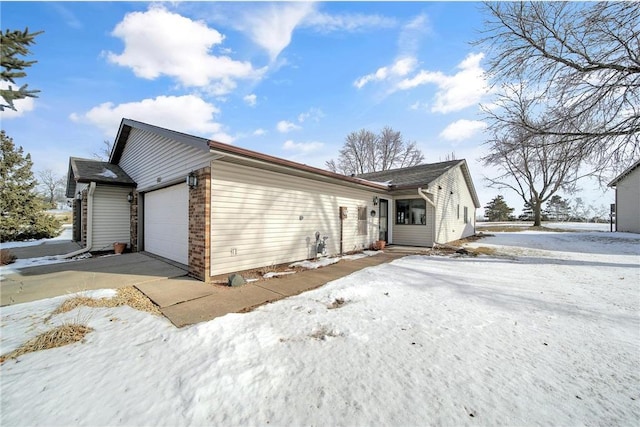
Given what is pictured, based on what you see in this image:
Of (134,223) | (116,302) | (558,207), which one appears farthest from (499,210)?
(116,302)

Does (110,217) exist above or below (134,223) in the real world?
above

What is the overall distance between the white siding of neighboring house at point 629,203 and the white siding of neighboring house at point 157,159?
24.3 metres

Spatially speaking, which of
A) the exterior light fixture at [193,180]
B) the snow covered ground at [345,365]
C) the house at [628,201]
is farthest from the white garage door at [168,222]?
the house at [628,201]

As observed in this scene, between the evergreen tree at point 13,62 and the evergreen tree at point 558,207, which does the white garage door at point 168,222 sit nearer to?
the evergreen tree at point 13,62

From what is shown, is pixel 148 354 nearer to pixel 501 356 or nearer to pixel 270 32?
pixel 501 356

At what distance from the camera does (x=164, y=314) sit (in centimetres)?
367

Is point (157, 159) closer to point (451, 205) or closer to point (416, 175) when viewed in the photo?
point (416, 175)

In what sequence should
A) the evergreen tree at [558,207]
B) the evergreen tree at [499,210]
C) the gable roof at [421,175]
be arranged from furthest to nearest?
the evergreen tree at [499,210] → the evergreen tree at [558,207] → the gable roof at [421,175]

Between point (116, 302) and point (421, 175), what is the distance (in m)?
12.6

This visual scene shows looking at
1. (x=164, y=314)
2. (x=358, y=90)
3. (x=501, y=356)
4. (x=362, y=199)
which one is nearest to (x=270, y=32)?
(x=358, y=90)

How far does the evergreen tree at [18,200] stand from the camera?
12073 mm

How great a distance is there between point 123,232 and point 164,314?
8292 millimetres

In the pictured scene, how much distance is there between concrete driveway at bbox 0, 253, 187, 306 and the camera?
4.62 metres

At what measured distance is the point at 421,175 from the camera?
495 inches
